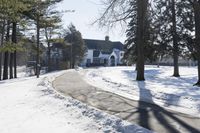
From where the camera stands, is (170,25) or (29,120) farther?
(170,25)

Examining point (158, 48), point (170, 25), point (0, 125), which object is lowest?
point (0, 125)

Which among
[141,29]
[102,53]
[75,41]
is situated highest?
[75,41]

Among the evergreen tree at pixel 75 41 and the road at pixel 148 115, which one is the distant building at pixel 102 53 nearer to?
the evergreen tree at pixel 75 41

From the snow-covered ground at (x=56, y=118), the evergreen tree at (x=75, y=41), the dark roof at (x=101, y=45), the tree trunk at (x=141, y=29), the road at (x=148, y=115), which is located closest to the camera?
the snow-covered ground at (x=56, y=118)

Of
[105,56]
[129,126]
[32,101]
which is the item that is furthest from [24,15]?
[105,56]

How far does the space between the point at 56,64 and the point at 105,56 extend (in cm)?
4386

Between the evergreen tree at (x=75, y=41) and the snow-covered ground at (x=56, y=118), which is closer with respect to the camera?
the snow-covered ground at (x=56, y=118)

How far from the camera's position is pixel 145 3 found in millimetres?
26359

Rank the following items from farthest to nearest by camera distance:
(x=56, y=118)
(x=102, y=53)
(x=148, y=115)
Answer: (x=102, y=53) < (x=148, y=115) < (x=56, y=118)

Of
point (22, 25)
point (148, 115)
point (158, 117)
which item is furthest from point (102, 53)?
point (158, 117)

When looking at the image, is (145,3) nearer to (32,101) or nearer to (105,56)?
Answer: (32,101)

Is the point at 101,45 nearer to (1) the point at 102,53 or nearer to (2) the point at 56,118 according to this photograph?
(1) the point at 102,53

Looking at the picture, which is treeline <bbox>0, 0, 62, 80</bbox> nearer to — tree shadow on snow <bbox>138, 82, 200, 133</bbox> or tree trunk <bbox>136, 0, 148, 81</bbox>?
tree trunk <bbox>136, 0, 148, 81</bbox>

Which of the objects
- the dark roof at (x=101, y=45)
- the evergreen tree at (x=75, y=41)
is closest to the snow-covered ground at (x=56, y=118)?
Result: the evergreen tree at (x=75, y=41)
